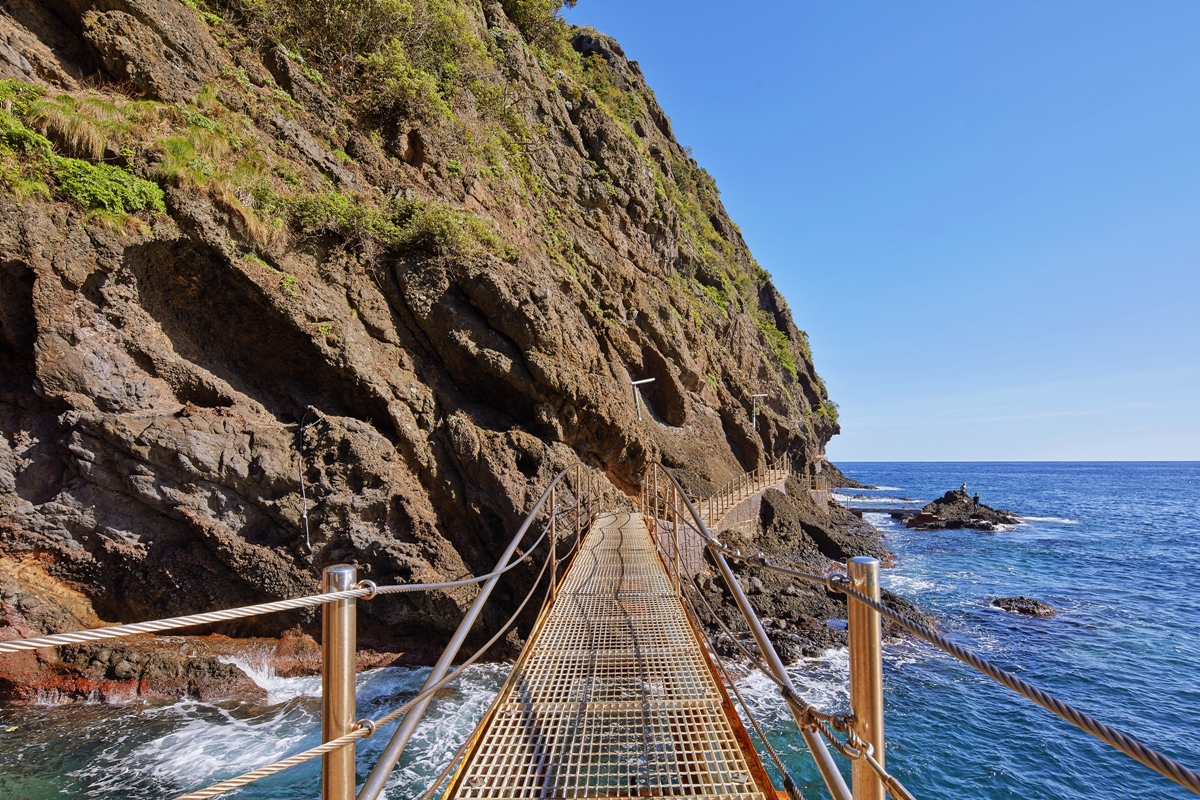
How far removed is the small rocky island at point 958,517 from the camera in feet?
107

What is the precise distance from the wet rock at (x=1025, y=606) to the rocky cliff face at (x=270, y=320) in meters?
13.0

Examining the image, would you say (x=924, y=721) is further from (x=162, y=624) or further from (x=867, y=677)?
(x=162, y=624)

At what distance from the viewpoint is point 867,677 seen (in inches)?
67.0

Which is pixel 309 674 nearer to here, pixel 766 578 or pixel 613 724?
pixel 613 724

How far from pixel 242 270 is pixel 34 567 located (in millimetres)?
5529

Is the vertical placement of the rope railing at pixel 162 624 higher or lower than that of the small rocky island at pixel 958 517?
higher

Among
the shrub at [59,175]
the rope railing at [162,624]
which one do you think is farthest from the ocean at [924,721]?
the shrub at [59,175]

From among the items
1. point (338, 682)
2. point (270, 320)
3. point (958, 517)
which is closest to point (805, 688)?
point (338, 682)

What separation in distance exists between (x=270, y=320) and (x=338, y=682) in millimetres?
9751

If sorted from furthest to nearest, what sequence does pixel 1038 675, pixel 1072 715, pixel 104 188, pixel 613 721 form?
pixel 1038 675 → pixel 104 188 → pixel 613 721 → pixel 1072 715

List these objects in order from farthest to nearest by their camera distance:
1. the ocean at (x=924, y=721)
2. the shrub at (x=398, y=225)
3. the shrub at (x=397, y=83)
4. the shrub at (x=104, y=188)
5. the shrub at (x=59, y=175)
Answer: the shrub at (x=397, y=83), the shrub at (x=398, y=225), the shrub at (x=104, y=188), the shrub at (x=59, y=175), the ocean at (x=924, y=721)

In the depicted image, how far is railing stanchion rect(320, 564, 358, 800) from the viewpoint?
162cm

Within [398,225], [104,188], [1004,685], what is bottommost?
[1004,685]

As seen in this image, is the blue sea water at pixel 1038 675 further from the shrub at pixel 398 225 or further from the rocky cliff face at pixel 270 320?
the shrub at pixel 398 225
